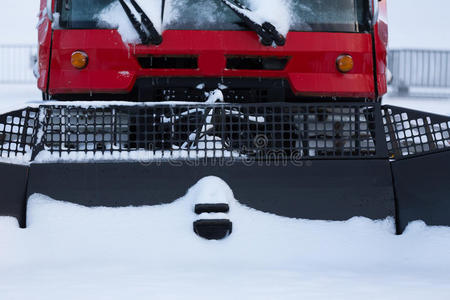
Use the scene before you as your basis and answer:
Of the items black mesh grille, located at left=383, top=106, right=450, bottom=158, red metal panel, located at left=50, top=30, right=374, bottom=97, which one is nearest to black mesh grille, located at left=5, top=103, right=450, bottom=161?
black mesh grille, located at left=383, top=106, right=450, bottom=158

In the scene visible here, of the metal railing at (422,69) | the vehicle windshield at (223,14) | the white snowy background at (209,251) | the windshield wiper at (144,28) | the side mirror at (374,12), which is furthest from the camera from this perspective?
the metal railing at (422,69)

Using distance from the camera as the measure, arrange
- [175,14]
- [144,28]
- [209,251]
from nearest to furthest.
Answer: [209,251], [144,28], [175,14]

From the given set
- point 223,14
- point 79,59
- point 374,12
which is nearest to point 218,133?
point 223,14

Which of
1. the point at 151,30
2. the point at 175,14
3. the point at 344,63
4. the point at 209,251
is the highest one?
the point at 175,14

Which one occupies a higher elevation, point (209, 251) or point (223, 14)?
point (223, 14)

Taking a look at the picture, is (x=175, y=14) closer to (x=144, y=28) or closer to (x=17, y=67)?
(x=144, y=28)

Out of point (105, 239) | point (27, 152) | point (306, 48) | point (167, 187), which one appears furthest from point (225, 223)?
point (306, 48)

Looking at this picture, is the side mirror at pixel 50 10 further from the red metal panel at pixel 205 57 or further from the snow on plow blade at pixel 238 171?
the snow on plow blade at pixel 238 171

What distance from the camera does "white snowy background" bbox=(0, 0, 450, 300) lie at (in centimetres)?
287

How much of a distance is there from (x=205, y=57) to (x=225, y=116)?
2.74ft

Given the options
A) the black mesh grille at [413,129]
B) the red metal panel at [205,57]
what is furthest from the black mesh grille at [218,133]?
the red metal panel at [205,57]

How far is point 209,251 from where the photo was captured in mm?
3178

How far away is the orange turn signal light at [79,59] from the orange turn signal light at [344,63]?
155cm

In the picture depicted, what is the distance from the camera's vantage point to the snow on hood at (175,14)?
4.16 metres
